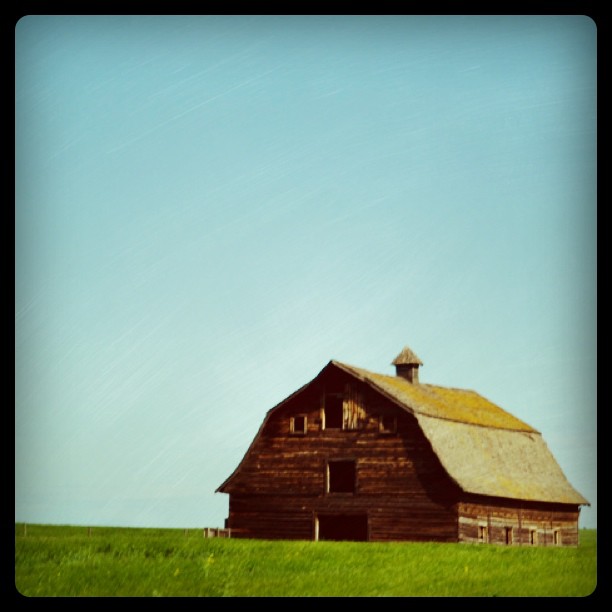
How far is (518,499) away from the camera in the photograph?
37.3 m

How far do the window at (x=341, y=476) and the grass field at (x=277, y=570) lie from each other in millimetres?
6311

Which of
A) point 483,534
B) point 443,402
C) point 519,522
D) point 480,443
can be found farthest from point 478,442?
point 483,534

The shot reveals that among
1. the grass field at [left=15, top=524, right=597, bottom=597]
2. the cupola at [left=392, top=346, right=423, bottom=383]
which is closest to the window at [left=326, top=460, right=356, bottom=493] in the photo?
the cupola at [left=392, top=346, right=423, bottom=383]

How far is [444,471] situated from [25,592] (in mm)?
14813

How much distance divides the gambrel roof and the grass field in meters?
5.42

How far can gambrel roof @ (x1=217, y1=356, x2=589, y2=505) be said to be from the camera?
3606cm

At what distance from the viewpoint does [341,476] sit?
137ft

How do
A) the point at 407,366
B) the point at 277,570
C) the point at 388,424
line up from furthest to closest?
the point at 407,366 → the point at 388,424 → the point at 277,570

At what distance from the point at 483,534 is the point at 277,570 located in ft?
35.6

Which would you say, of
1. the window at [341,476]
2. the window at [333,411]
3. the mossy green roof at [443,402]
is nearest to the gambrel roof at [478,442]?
the mossy green roof at [443,402]

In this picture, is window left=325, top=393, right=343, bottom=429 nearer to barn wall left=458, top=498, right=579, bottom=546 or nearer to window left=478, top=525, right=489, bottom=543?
barn wall left=458, top=498, right=579, bottom=546

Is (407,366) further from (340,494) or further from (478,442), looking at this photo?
(340,494)

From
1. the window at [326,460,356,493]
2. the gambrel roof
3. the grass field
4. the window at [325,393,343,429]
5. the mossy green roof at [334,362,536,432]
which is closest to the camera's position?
the grass field
